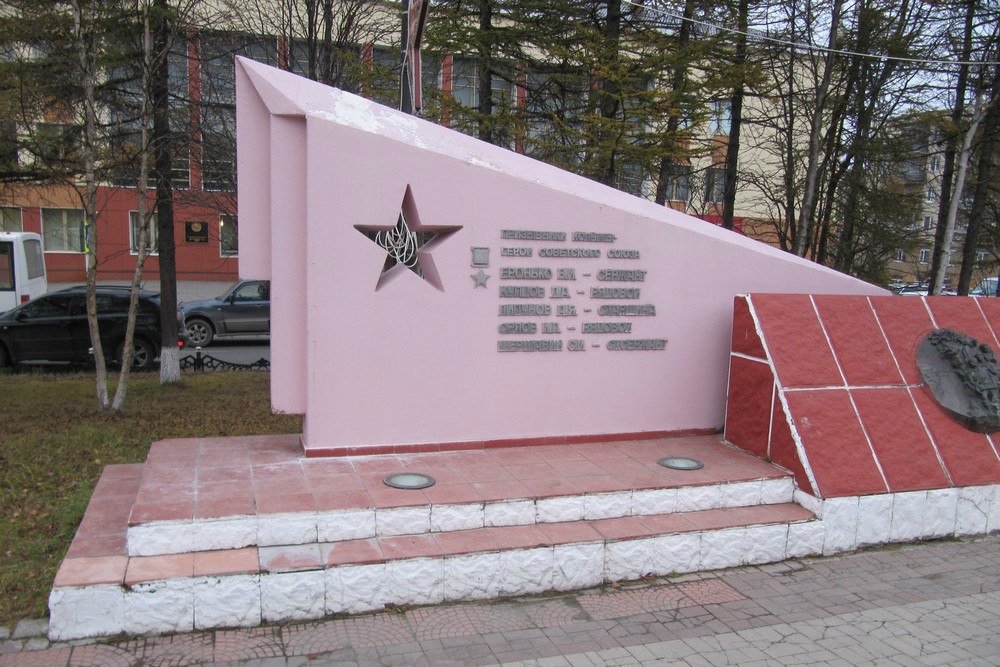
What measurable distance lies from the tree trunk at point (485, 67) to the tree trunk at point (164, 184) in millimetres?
4630

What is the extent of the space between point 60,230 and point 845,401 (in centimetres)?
2772

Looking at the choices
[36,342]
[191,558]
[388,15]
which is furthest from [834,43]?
[36,342]

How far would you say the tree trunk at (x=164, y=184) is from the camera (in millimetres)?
10223

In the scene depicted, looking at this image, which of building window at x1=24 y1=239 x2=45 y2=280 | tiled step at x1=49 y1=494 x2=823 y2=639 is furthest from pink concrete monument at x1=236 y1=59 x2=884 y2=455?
building window at x1=24 y1=239 x2=45 y2=280

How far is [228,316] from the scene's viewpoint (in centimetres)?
1822

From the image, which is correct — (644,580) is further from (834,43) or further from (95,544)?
(834,43)

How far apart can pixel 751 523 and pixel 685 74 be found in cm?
828

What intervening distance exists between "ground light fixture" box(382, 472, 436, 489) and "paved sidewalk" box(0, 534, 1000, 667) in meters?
0.95

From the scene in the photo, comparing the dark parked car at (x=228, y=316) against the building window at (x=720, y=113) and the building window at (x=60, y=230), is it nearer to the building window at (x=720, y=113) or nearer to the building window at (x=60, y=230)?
the building window at (x=60, y=230)

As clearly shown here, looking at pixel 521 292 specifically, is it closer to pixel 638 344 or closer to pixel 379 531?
pixel 638 344

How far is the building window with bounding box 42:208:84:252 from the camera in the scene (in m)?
26.1

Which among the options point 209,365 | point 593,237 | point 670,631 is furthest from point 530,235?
point 209,365

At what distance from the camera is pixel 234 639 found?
13.8 ft

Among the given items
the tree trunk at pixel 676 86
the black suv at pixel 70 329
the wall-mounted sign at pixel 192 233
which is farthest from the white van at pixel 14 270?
the tree trunk at pixel 676 86
